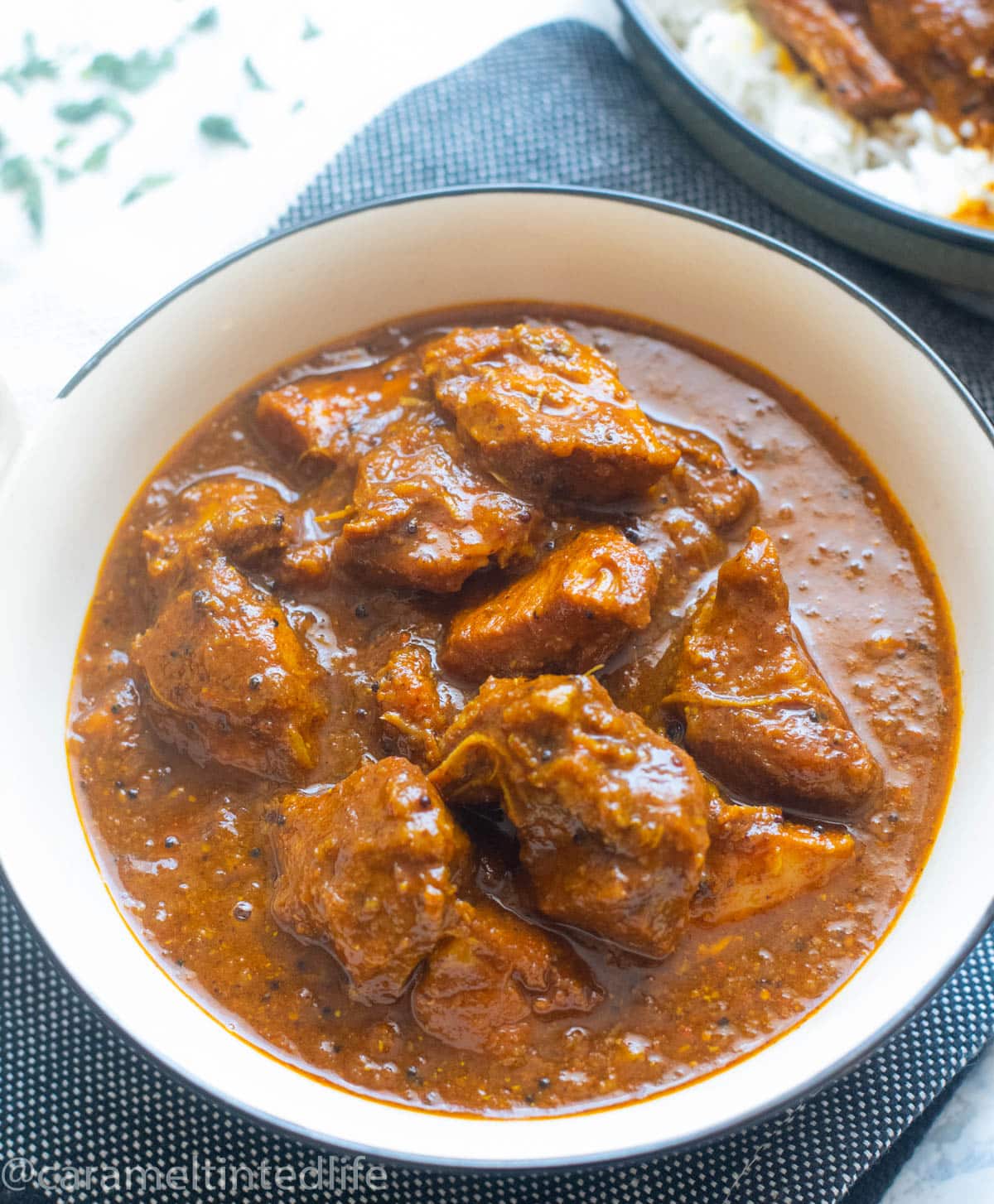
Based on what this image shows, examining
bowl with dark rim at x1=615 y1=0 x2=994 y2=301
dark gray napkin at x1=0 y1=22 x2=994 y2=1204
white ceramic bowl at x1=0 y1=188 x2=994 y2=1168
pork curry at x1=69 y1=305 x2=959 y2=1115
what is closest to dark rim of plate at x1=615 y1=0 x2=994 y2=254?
bowl with dark rim at x1=615 y1=0 x2=994 y2=301

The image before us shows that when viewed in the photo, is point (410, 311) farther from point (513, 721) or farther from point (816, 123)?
point (816, 123)

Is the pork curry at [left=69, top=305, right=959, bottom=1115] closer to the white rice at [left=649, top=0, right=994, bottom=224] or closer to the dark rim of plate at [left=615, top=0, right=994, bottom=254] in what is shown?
the dark rim of plate at [left=615, top=0, right=994, bottom=254]

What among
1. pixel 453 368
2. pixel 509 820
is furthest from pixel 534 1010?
pixel 453 368

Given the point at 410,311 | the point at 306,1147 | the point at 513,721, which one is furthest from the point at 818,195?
the point at 306,1147

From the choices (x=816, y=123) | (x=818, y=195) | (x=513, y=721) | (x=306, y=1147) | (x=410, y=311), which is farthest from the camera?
(x=816, y=123)

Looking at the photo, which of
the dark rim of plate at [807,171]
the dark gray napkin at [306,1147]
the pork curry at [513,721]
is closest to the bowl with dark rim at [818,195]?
the dark rim of plate at [807,171]

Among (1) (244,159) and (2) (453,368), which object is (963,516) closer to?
(2) (453,368)

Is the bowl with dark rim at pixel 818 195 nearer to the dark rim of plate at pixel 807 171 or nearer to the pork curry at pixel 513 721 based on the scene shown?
the dark rim of plate at pixel 807 171
